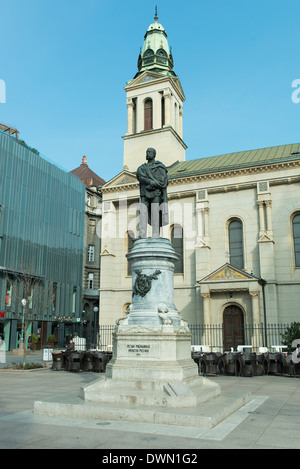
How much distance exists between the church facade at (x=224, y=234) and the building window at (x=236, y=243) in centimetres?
8

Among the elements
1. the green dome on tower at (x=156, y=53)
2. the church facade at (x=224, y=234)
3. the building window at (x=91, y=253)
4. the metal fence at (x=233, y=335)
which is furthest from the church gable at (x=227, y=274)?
the building window at (x=91, y=253)

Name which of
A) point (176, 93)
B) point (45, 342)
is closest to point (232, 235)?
point (176, 93)

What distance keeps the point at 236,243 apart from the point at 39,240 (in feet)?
77.3

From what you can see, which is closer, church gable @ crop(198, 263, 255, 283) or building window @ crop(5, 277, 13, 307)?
church gable @ crop(198, 263, 255, 283)

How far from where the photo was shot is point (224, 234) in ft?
111

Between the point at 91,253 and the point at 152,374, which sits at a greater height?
the point at 91,253

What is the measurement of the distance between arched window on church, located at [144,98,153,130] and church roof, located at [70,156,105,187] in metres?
26.0

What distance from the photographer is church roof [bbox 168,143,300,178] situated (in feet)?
111

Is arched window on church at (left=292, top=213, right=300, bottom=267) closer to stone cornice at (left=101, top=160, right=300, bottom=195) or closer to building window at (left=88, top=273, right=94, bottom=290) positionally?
stone cornice at (left=101, top=160, right=300, bottom=195)

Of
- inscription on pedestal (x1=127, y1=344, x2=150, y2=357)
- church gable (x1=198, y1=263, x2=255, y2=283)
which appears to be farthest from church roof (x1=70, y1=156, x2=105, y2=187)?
inscription on pedestal (x1=127, y1=344, x2=150, y2=357)

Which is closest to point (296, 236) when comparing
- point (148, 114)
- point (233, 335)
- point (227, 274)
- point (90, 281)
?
point (227, 274)

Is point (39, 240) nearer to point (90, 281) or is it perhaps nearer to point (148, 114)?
point (90, 281)

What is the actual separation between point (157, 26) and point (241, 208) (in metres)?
27.8
